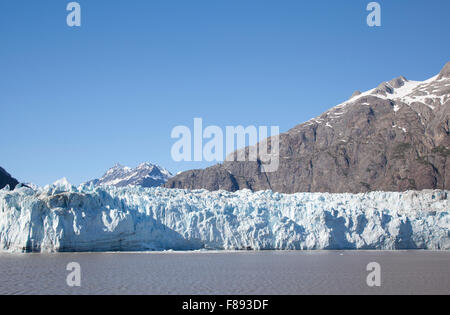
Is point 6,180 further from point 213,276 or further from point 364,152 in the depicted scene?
point 364,152

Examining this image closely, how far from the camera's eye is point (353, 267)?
35.5 m

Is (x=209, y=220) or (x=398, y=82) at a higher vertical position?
(x=398, y=82)

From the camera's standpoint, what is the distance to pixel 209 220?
48719 millimetres

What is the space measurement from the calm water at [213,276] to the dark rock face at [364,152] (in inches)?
3568

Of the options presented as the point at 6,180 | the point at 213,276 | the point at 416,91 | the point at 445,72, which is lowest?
the point at 213,276

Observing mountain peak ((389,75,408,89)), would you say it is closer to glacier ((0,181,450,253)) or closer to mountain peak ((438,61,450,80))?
mountain peak ((438,61,450,80))

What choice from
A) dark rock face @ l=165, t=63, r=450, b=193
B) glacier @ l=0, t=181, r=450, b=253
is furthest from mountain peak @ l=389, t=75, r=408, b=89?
glacier @ l=0, t=181, r=450, b=253

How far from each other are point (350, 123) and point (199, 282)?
137549mm

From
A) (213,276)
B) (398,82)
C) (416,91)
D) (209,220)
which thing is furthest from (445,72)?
(213,276)

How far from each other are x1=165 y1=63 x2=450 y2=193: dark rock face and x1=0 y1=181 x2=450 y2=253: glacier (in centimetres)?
6484

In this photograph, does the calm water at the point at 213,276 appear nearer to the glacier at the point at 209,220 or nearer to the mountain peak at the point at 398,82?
the glacier at the point at 209,220

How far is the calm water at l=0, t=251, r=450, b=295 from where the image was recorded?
24.3m

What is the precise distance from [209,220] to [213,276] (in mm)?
19298
